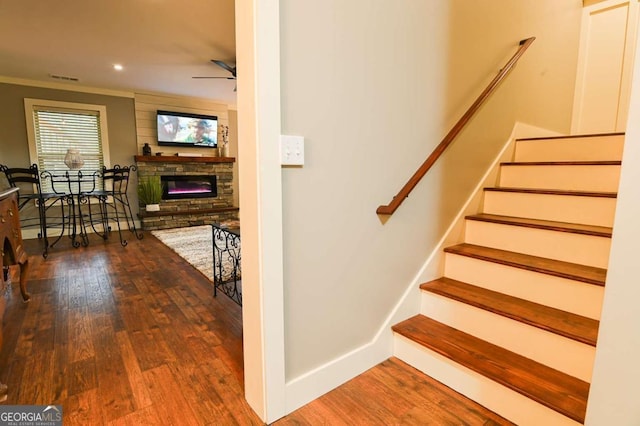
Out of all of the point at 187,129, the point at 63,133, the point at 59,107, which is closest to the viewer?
the point at 59,107

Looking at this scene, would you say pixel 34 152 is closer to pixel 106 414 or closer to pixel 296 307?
pixel 106 414

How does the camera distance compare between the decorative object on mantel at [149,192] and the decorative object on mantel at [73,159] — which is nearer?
the decorative object on mantel at [73,159]

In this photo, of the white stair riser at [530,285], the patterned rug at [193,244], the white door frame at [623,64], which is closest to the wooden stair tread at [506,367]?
the white stair riser at [530,285]

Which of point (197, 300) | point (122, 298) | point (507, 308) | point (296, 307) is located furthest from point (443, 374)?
point (122, 298)

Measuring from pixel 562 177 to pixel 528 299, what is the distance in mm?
1051

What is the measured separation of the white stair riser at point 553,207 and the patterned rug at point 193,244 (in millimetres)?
2554

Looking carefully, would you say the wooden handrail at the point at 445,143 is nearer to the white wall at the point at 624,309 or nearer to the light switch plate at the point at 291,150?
the light switch plate at the point at 291,150

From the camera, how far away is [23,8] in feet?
8.63

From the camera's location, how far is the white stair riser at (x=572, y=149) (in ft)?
7.41

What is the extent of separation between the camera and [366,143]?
1.51m

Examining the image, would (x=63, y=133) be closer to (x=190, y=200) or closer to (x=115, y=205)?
(x=115, y=205)

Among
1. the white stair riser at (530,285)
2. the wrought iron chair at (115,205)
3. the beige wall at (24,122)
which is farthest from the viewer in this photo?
the wrought iron chair at (115,205)

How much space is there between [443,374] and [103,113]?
236 inches

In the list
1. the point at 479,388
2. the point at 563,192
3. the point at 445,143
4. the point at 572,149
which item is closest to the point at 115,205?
the point at 445,143
